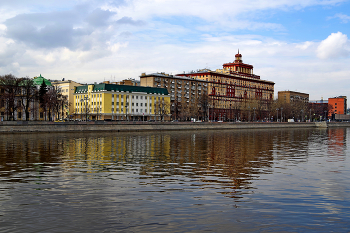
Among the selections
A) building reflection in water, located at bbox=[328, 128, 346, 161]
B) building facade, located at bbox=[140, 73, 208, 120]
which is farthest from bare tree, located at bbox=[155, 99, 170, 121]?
building reflection in water, located at bbox=[328, 128, 346, 161]

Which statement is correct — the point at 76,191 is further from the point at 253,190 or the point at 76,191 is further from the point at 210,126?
the point at 210,126

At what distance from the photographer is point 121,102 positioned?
503 feet

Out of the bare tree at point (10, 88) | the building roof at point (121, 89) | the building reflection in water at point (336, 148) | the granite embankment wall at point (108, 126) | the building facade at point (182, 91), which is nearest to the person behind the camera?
the building reflection in water at point (336, 148)

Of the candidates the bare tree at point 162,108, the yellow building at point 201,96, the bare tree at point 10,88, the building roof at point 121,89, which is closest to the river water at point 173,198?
the bare tree at point 10,88

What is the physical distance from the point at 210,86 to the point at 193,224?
186487 mm

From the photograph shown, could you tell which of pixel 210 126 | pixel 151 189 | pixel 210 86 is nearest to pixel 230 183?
pixel 151 189

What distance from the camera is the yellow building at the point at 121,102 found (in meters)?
149

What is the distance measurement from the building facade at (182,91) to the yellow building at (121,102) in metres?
8.55

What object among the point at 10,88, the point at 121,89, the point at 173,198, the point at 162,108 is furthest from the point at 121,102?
the point at 173,198

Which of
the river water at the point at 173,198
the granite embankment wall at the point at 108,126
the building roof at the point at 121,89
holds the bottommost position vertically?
the river water at the point at 173,198

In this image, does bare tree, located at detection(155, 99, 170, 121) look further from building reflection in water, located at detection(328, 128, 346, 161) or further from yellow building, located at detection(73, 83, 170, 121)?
building reflection in water, located at detection(328, 128, 346, 161)

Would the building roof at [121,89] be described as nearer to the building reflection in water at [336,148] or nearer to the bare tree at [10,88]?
the bare tree at [10,88]

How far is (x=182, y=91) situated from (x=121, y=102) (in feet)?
144

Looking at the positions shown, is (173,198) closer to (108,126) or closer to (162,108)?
(108,126)
